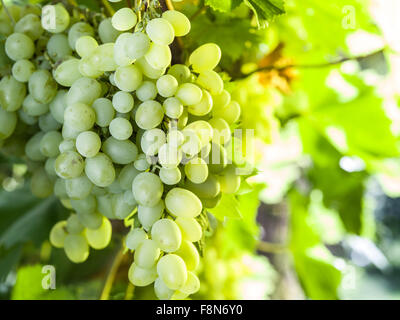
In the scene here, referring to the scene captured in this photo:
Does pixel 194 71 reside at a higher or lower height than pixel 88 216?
higher

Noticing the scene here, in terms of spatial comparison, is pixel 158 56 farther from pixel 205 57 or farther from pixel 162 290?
pixel 162 290

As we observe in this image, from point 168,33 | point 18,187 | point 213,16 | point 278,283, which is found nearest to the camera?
point 168,33

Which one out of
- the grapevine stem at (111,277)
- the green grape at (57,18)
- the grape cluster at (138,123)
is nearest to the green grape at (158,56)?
the grape cluster at (138,123)

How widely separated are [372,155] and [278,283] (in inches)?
16.7

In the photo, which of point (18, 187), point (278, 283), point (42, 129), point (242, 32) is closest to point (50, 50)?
point (42, 129)

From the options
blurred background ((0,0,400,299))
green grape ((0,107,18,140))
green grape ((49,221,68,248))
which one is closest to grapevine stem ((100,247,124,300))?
blurred background ((0,0,400,299))

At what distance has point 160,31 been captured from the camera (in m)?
0.25

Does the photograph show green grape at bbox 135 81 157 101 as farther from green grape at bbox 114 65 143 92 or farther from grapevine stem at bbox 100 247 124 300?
grapevine stem at bbox 100 247 124 300

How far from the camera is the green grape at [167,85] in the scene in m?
0.27

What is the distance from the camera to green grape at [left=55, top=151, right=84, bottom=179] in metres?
0.27

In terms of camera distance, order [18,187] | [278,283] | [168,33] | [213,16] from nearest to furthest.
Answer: [168,33] < [213,16] < [18,187] < [278,283]

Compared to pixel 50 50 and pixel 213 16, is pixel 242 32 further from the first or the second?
pixel 50 50

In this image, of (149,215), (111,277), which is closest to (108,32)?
(149,215)

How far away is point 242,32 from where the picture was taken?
0.41 m
